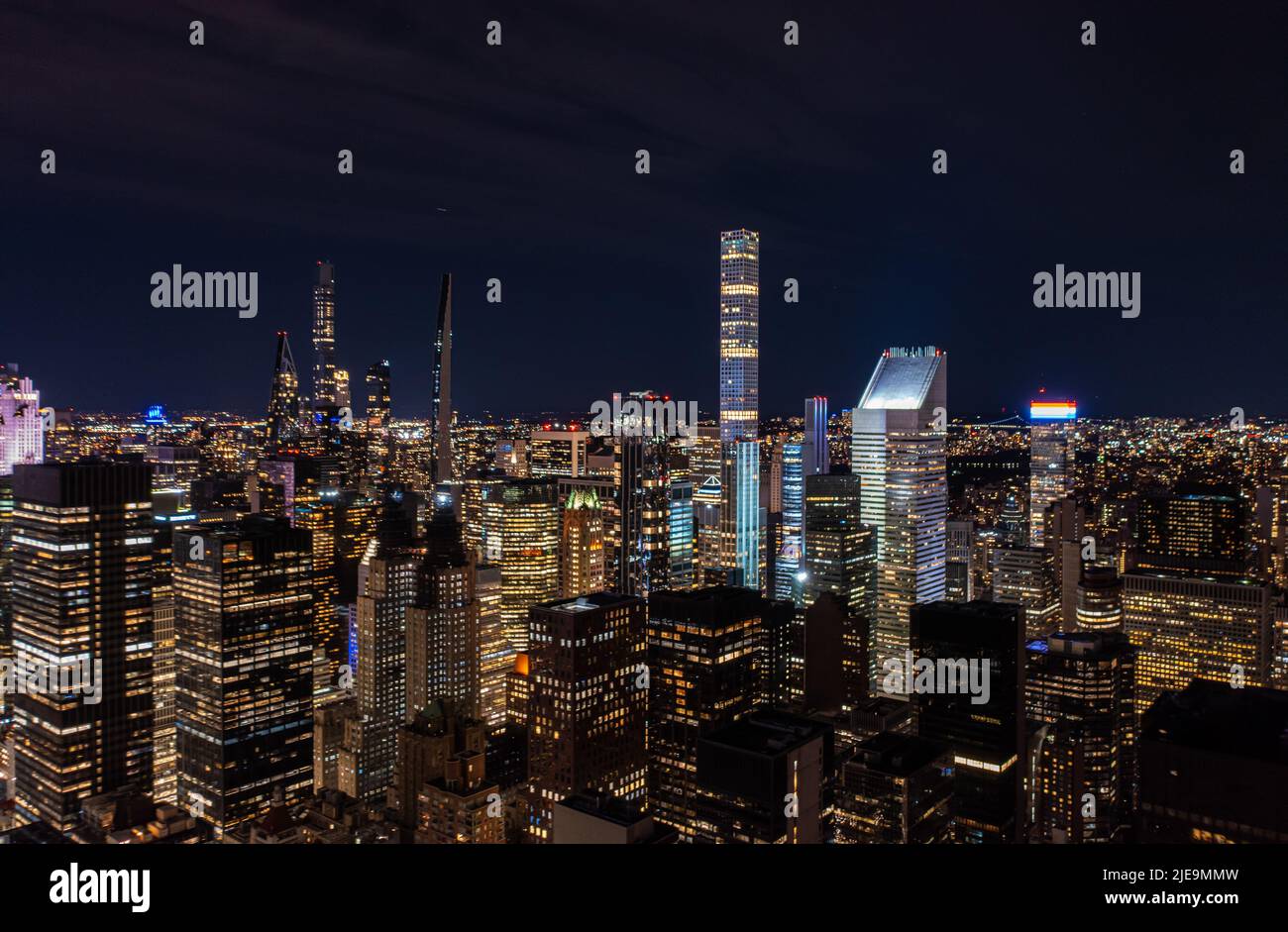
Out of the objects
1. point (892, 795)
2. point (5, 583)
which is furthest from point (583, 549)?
point (892, 795)

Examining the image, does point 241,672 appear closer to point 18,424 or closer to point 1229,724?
point 18,424

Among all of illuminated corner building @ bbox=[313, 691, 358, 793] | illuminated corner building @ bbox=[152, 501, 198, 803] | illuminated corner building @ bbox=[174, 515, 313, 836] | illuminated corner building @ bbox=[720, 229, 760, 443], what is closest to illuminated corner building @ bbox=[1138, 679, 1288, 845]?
illuminated corner building @ bbox=[174, 515, 313, 836]

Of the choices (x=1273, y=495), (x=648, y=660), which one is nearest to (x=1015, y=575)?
(x=1273, y=495)

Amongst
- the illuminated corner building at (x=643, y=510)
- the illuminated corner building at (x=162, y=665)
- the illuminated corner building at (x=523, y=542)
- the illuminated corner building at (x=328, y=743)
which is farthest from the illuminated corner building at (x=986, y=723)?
the illuminated corner building at (x=162, y=665)

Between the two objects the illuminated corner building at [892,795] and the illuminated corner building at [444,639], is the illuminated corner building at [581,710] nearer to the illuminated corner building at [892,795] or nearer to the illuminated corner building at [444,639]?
the illuminated corner building at [892,795]

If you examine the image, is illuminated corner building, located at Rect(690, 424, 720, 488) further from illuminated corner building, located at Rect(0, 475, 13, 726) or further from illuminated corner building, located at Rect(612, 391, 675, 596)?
illuminated corner building, located at Rect(0, 475, 13, 726)
